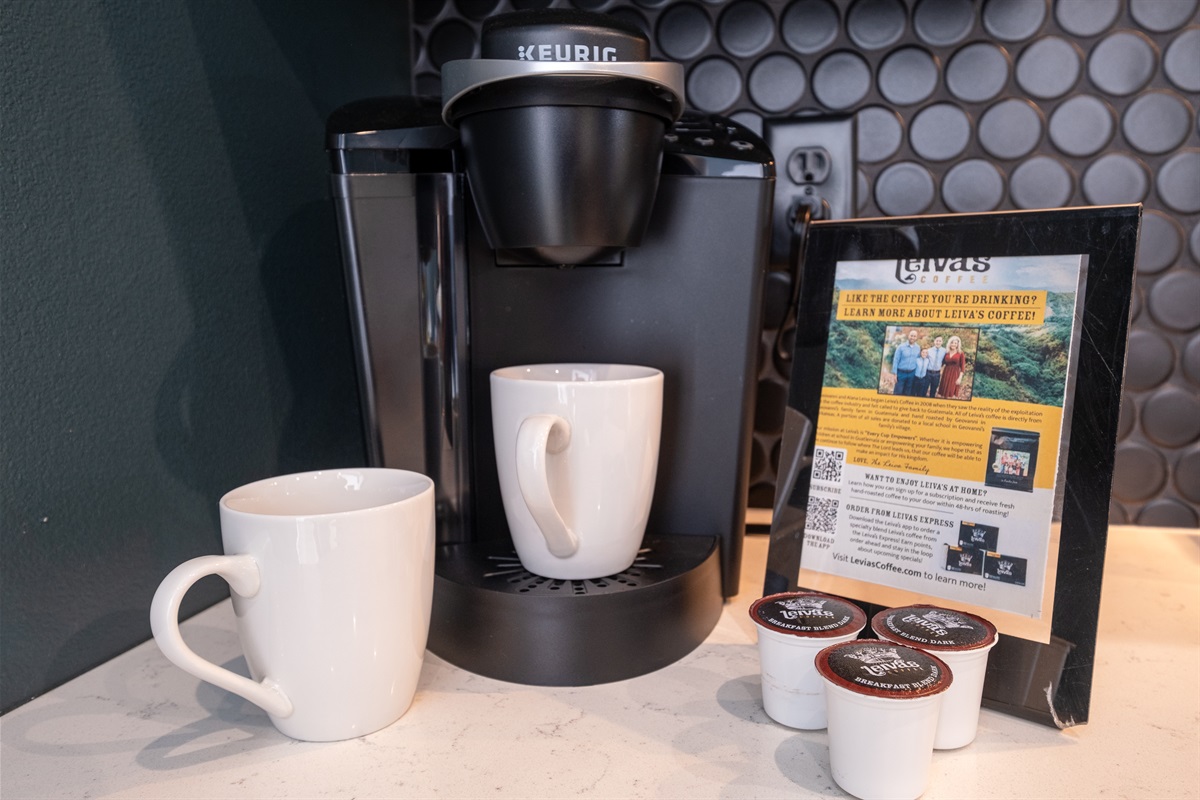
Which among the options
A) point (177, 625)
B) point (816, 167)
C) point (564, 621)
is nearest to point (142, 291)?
point (177, 625)

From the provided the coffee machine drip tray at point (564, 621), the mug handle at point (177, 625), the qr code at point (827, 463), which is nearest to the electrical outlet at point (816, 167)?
the qr code at point (827, 463)

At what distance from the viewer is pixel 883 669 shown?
0.43 m

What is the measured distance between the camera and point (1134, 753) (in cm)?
47

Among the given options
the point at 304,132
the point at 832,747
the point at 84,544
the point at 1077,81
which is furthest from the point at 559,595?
the point at 1077,81

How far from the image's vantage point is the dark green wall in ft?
1.68

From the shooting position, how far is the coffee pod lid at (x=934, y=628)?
46cm

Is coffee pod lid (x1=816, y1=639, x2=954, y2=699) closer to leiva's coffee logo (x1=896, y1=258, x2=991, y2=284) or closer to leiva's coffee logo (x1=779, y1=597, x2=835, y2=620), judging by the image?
leiva's coffee logo (x1=779, y1=597, x2=835, y2=620)

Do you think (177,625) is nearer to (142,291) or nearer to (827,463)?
(142,291)

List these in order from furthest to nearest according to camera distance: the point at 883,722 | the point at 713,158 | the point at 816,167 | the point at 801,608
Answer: the point at 816,167, the point at 713,158, the point at 801,608, the point at 883,722

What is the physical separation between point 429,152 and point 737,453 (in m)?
0.33

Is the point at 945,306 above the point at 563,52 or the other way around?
the other way around

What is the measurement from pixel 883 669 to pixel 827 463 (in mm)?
199

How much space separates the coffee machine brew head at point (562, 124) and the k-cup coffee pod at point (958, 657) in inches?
12.3

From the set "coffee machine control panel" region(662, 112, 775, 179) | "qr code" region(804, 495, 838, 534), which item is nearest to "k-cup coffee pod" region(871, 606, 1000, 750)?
"qr code" region(804, 495, 838, 534)
